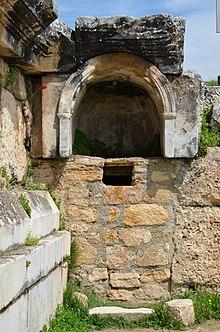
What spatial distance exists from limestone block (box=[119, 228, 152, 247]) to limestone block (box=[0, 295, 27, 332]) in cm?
280

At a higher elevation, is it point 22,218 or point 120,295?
point 22,218

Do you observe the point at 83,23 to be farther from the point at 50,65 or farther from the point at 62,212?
the point at 62,212

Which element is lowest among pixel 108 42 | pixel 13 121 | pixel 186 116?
pixel 13 121

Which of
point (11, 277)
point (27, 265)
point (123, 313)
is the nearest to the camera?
point (11, 277)

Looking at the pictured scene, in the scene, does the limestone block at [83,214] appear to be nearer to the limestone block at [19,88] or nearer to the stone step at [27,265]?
the stone step at [27,265]

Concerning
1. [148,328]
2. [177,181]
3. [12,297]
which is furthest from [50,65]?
[12,297]

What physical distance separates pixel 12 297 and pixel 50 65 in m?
3.67

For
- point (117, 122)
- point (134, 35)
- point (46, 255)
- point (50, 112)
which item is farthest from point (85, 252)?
point (134, 35)

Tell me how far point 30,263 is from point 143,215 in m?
2.83

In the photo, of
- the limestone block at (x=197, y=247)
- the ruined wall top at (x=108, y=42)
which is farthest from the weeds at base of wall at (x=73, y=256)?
the ruined wall top at (x=108, y=42)

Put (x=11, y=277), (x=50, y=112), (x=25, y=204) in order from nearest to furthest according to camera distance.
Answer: (x=11, y=277) < (x=25, y=204) < (x=50, y=112)

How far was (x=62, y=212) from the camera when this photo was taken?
7.47 m

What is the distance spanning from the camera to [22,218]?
16.8ft

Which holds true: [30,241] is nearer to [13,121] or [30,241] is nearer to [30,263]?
[30,263]
